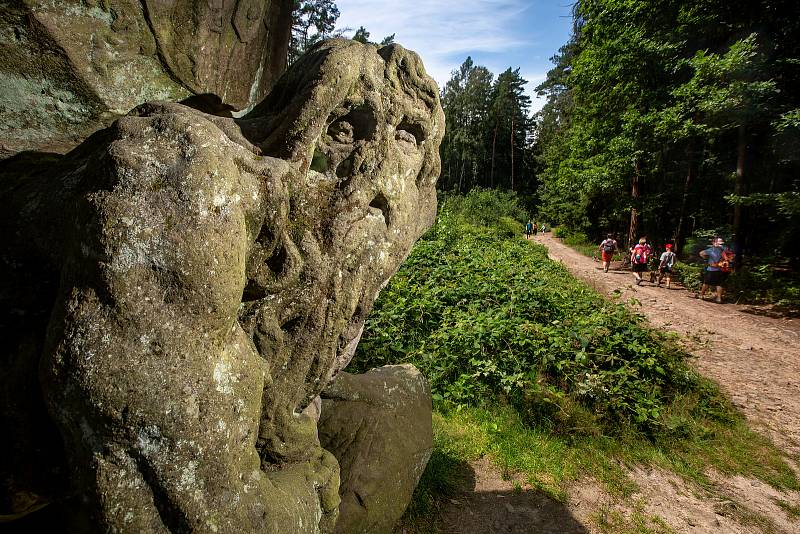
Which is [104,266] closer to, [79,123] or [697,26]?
[79,123]

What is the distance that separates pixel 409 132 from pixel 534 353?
369cm

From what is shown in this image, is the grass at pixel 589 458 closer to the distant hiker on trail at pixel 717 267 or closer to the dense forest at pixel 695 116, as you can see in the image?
the distant hiker on trail at pixel 717 267

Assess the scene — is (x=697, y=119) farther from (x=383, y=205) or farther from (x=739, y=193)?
(x=383, y=205)

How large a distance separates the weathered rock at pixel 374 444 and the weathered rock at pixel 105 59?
1941 mm

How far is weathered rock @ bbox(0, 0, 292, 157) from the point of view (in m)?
1.80

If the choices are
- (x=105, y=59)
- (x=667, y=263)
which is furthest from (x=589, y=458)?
(x=667, y=263)

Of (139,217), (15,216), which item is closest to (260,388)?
(139,217)

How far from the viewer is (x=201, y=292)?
1.24 m

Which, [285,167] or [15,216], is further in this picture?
[285,167]

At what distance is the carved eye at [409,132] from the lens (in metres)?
2.36

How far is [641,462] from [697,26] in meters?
12.8

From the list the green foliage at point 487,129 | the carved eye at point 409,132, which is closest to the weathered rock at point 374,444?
the carved eye at point 409,132

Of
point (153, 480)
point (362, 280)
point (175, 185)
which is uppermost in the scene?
point (175, 185)

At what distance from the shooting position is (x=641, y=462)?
167 inches
